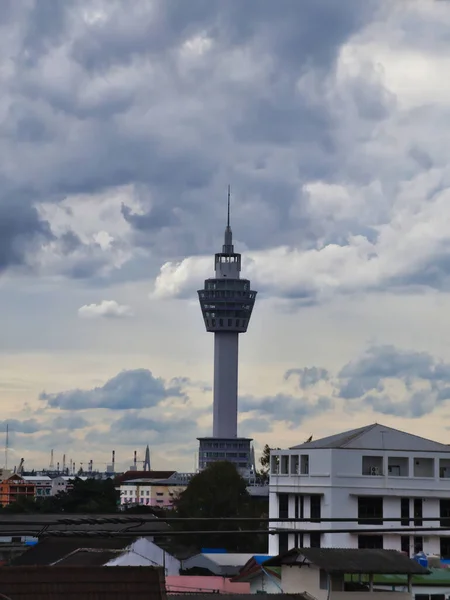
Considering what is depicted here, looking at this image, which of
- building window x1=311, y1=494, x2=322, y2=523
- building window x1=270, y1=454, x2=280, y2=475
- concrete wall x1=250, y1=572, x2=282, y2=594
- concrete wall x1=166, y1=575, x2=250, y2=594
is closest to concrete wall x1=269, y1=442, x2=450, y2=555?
building window x1=311, y1=494, x2=322, y2=523

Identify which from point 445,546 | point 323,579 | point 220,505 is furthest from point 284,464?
point 323,579

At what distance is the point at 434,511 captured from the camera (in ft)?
261

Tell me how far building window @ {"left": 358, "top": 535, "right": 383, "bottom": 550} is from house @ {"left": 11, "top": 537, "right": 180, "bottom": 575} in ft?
51.9

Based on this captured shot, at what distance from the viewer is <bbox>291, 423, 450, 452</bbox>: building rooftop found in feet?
266

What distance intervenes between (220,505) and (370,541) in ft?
117

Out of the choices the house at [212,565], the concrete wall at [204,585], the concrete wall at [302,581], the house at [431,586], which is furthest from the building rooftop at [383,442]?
the concrete wall at [302,581]

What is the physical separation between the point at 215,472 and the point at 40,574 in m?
96.1

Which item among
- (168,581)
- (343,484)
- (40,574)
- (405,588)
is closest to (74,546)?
(168,581)

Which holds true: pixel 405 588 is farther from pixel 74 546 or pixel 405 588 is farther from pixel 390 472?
pixel 390 472

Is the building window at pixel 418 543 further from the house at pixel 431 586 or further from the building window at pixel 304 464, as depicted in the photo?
the house at pixel 431 586

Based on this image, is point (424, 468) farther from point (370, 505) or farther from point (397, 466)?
point (370, 505)

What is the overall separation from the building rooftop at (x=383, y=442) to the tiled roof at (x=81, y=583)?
58.1 m

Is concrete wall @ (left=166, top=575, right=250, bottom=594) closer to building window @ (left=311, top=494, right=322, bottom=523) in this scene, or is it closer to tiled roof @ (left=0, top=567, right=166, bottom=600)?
tiled roof @ (left=0, top=567, right=166, bottom=600)

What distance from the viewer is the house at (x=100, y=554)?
55719 millimetres
